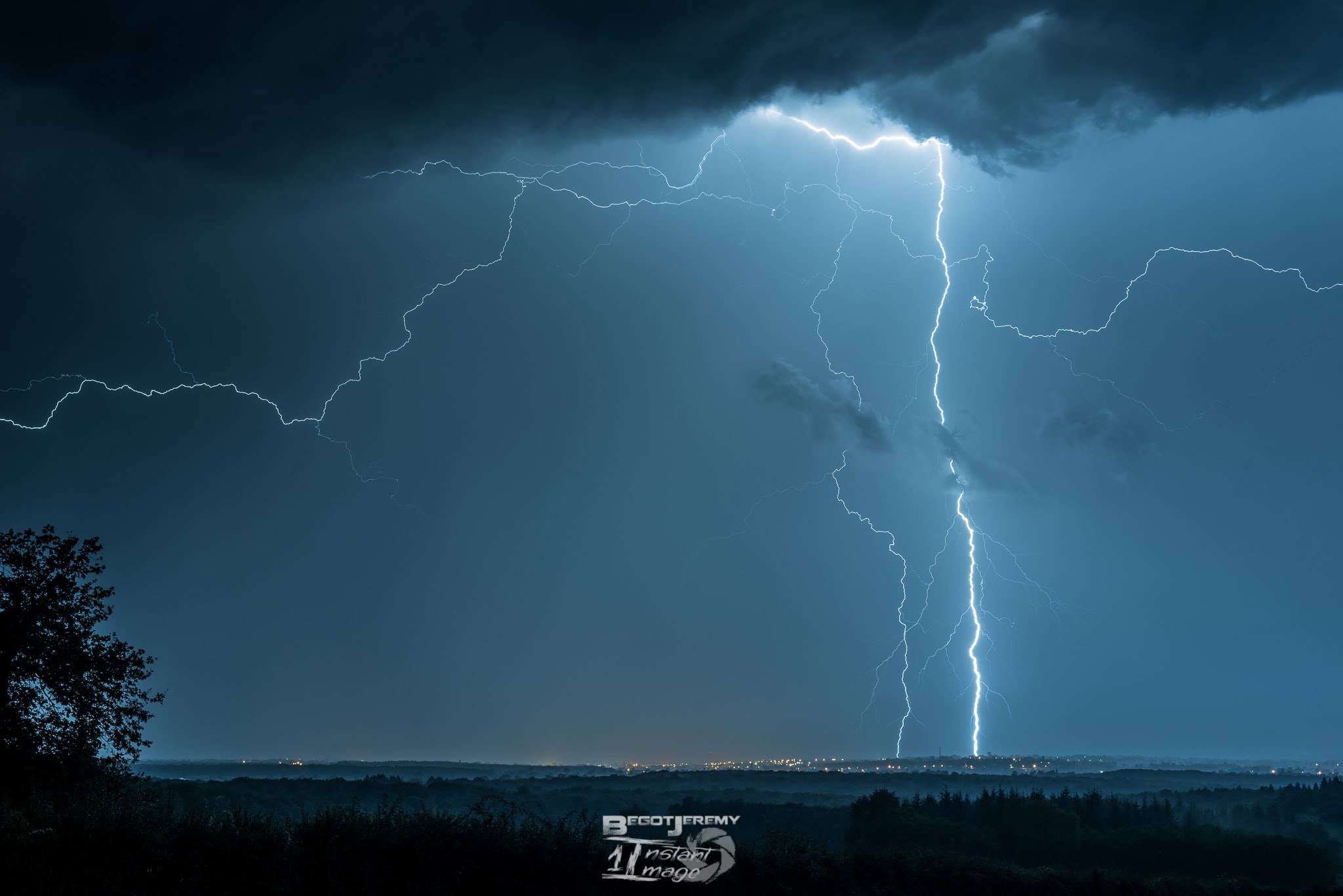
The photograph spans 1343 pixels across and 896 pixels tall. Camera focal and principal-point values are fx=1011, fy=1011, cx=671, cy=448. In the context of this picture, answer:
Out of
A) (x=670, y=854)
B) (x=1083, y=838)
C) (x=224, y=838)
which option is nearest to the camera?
(x=224, y=838)

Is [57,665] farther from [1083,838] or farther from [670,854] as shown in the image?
[1083,838]

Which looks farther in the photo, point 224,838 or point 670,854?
point 670,854

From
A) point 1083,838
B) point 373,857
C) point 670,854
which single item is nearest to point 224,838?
point 373,857

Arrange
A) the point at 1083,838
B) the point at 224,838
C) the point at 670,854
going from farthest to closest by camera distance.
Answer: the point at 1083,838
the point at 670,854
the point at 224,838

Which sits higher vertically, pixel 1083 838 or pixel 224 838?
pixel 1083 838

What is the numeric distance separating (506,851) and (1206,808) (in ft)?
226

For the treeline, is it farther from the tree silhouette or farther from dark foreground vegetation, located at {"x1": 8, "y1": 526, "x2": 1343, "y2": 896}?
the tree silhouette

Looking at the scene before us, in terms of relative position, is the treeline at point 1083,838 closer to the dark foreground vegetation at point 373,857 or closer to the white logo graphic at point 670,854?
the dark foreground vegetation at point 373,857

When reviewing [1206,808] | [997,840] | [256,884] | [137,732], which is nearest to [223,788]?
[997,840]

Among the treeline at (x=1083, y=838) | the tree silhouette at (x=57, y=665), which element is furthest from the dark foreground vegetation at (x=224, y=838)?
the treeline at (x=1083, y=838)

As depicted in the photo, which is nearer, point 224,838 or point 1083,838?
point 224,838

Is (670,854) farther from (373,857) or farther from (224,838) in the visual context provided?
(224,838)

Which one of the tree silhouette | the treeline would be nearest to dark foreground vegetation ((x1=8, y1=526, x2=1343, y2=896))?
the tree silhouette

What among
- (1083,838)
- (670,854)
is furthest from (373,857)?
(1083,838)
